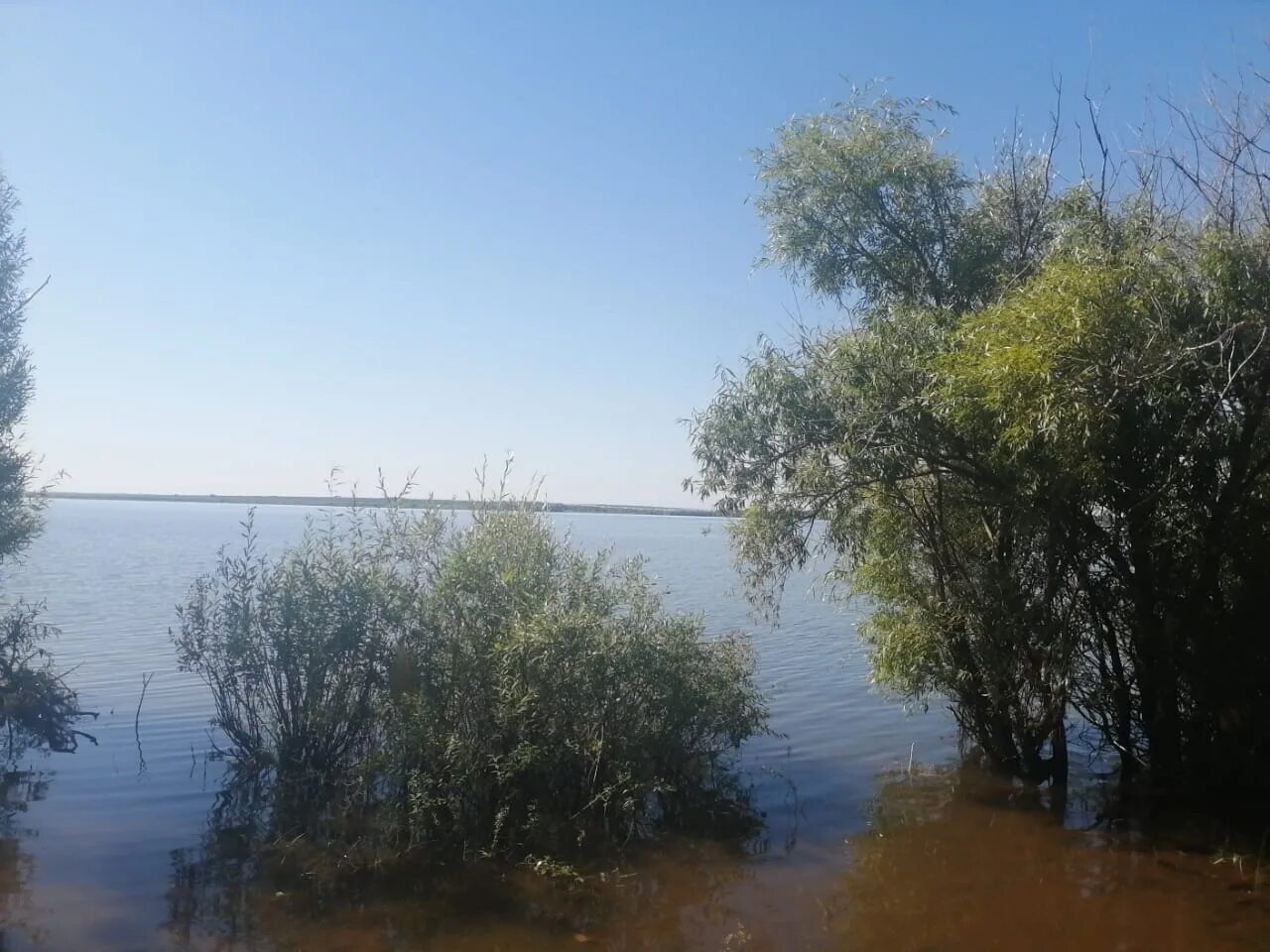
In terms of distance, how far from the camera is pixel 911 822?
10555mm

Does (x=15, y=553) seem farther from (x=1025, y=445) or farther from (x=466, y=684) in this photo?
(x=1025, y=445)

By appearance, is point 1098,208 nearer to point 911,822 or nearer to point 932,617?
point 932,617

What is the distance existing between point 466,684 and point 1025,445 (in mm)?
5496

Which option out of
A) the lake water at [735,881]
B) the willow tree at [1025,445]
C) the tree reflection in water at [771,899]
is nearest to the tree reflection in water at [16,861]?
the lake water at [735,881]

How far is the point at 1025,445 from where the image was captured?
8453 mm

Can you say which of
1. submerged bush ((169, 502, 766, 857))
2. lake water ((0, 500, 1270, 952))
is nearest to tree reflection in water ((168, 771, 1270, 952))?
lake water ((0, 500, 1270, 952))

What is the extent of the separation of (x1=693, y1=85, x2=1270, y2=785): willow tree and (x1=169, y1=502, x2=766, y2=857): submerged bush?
6.79ft

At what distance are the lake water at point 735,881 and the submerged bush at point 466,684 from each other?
671 millimetres

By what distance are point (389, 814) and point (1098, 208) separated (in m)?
9.28

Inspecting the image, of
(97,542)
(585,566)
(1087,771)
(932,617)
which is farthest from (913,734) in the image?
(97,542)

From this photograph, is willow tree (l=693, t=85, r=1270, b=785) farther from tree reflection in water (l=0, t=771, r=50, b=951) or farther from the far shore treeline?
tree reflection in water (l=0, t=771, r=50, b=951)

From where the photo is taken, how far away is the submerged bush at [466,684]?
9109 mm

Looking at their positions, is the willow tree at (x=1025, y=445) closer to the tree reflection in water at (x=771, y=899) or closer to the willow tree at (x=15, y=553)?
the tree reflection in water at (x=771, y=899)

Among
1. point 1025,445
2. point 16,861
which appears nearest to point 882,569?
point 1025,445
